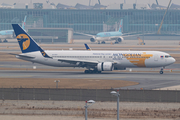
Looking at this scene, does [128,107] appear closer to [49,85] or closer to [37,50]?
[49,85]

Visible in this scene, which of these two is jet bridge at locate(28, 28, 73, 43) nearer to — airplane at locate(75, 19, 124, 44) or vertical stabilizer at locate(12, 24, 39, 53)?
airplane at locate(75, 19, 124, 44)

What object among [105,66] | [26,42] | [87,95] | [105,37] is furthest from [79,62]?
[105,37]

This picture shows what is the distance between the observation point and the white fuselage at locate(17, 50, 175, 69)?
60.2 meters

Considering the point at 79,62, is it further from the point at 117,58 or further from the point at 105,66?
the point at 117,58

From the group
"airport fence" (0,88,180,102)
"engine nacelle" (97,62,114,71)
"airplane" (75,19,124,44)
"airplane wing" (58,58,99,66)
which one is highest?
"airplane" (75,19,124,44)

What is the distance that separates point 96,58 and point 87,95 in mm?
25051

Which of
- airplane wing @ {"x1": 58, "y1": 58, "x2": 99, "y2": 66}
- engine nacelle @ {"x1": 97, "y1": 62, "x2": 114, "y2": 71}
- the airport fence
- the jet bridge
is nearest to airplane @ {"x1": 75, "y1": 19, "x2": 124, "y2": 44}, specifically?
the jet bridge

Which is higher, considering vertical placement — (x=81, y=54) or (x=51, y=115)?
(x=81, y=54)

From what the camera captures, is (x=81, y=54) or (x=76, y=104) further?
(x=81, y=54)

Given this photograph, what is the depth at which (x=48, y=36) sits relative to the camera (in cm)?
18888

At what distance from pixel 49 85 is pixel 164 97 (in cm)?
1739

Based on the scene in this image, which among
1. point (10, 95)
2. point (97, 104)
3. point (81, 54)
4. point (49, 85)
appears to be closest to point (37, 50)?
point (81, 54)

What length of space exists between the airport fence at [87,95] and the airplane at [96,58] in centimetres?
2180

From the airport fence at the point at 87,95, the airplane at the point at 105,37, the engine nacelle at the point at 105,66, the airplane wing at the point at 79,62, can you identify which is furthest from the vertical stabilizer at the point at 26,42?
the airplane at the point at 105,37
